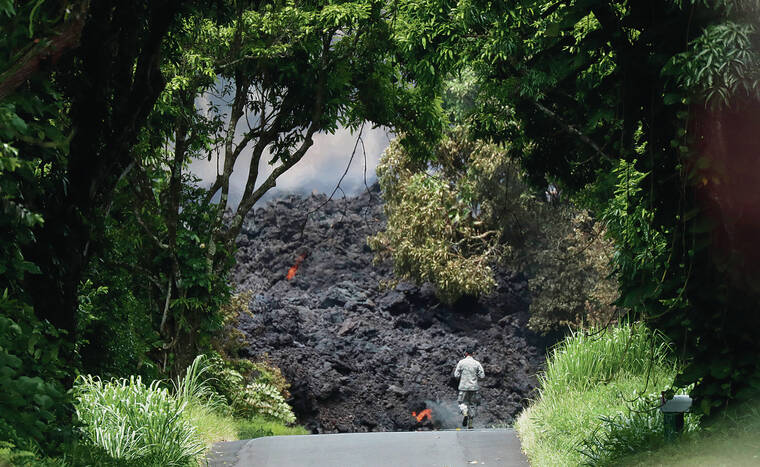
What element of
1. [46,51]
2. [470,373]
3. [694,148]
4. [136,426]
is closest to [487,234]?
[470,373]

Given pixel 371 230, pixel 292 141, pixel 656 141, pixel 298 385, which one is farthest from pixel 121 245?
pixel 371 230

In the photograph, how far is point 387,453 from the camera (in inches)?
385

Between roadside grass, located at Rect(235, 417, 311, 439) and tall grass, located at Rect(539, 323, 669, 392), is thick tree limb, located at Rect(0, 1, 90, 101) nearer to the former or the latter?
tall grass, located at Rect(539, 323, 669, 392)

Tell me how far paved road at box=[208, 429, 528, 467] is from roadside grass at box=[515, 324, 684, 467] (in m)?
0.41

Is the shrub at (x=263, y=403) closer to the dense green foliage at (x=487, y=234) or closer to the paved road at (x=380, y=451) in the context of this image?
the dense green foliage at (x=487, y=234)

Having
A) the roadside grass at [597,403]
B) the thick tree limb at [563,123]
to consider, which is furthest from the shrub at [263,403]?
the thick tree limb at [563,123]

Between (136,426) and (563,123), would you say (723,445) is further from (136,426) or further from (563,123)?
(563,123)

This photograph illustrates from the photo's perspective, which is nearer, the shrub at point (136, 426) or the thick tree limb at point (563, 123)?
the shrub at point (136, 426)

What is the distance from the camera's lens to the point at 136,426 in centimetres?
727

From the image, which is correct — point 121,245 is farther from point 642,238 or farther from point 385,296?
point 385,296

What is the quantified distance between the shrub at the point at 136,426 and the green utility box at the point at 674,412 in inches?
169

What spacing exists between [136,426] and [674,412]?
4.65 metres

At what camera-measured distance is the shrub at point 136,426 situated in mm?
6898

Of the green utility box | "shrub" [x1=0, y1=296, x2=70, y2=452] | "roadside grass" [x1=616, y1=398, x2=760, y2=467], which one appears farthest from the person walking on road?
"shrub" [x1=0, y1=296, x2=70, y2=452]
